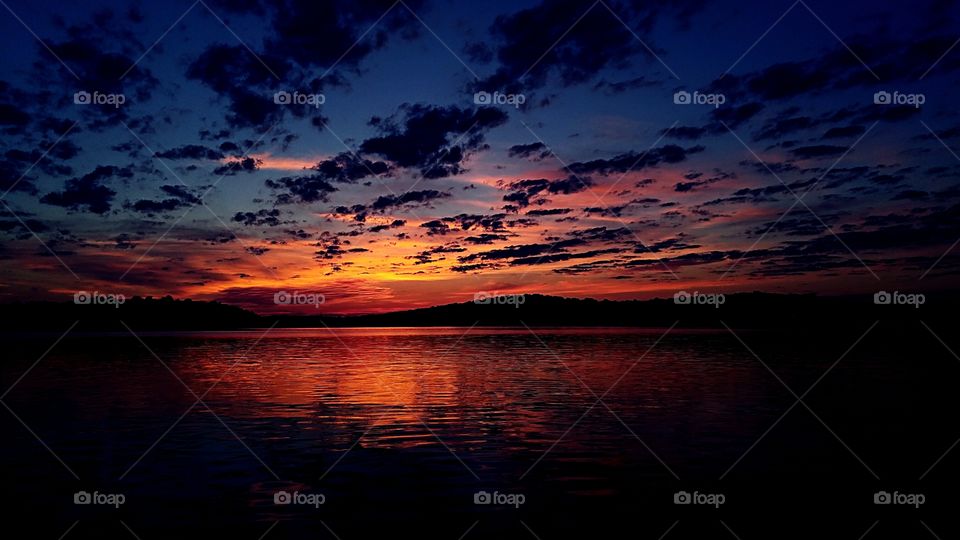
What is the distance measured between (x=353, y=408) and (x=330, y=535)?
15462 millimetres

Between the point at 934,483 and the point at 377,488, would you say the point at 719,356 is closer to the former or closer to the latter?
the point at 934,483

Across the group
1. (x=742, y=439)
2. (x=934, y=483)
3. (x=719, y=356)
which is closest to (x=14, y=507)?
(x=742, y=439)

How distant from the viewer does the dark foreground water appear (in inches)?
551

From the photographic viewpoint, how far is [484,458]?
19.2 meters

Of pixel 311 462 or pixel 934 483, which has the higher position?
pixel 311 462

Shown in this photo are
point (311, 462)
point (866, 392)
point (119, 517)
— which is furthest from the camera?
point (866, 392)

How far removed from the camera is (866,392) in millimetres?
33062

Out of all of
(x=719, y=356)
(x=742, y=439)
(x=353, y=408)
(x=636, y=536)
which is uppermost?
(x=719, y=356)

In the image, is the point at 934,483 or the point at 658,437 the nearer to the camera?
the point at 934,483

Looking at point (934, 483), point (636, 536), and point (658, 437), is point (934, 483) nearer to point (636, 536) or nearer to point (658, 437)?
point (658, 437)

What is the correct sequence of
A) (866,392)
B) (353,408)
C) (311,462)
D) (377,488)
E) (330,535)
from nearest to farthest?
(330,535)
(377,488)
(311,462)
(353,408)
(866,392)

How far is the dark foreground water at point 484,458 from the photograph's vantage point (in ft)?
45.9

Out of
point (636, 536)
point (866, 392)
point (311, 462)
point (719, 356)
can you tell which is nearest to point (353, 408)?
point (311, 462)

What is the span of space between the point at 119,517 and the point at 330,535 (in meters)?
4.67
